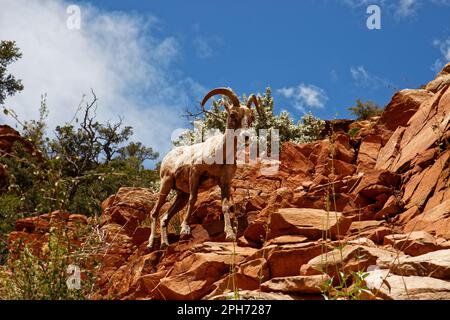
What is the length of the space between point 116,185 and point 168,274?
14547 mm

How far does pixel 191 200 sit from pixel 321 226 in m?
3.50

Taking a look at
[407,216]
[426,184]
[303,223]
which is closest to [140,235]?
[303,223]

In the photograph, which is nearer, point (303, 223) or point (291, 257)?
point (291, 257)

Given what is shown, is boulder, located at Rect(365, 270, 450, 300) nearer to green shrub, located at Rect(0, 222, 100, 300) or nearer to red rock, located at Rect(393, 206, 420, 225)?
green shrub, located at Rect(0, 222, 100, 300)

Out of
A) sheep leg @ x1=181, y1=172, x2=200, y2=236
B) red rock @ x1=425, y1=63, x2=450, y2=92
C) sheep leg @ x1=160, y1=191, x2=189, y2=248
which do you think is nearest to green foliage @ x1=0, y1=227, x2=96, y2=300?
sheep leg @ x1=181, y1=172, x2=200, y2=236

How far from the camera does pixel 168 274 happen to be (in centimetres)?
860

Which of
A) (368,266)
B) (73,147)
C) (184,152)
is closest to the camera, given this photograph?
(368,266)

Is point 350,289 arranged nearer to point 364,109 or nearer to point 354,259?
point 354,259

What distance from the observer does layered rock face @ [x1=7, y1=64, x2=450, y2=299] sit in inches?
217

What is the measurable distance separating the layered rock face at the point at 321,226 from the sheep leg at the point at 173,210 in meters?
0.30

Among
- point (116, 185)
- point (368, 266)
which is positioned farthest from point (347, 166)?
point (116, 185)

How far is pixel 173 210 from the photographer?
11336mm

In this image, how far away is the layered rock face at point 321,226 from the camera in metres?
5.51

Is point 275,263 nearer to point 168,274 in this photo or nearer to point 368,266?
point 368,266
